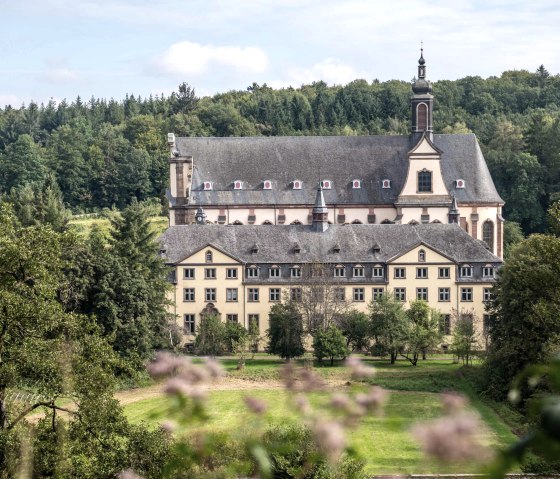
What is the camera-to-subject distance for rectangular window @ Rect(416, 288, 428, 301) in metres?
66.9

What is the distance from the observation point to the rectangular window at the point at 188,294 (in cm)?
6656

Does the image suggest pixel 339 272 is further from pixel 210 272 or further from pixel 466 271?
pixel 210 272

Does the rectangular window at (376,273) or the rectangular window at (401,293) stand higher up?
the rectangular window at (376,273)

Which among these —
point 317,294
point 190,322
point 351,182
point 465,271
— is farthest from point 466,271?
point 190,322

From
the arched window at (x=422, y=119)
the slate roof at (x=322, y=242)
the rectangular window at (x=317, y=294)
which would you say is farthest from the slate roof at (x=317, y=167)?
the rectangular window at (x=317, y=294)

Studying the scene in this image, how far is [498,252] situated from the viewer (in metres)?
79.8

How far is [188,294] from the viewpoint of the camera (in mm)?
66562

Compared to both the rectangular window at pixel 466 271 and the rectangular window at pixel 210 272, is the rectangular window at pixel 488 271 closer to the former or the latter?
the rectangular window at pixel 466 271

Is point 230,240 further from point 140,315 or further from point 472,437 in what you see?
point 472,437

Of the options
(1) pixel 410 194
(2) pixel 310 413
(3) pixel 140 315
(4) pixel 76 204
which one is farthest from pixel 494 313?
(4) pixel 76 204

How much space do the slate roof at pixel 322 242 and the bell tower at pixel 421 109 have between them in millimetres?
13970

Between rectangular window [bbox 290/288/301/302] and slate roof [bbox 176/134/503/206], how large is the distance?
50.8ft

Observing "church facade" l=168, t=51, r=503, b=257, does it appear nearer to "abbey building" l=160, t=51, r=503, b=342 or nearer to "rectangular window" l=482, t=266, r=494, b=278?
"abbey building" l=160, t=51, r=503, b=342

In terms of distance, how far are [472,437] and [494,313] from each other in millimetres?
54930
